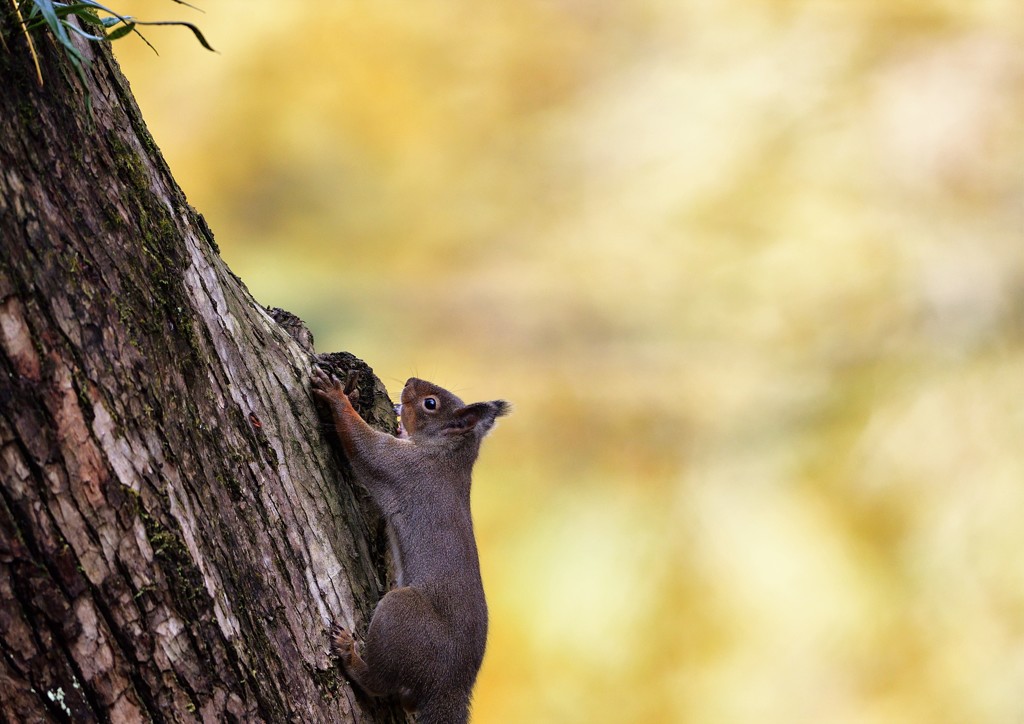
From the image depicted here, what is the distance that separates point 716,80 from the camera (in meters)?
7.55

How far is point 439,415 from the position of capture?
4379mm

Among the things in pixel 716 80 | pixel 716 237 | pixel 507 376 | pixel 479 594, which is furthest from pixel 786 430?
pixel 479 594

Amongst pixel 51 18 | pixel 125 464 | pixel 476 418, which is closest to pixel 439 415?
pixel 476 418

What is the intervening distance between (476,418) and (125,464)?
8.25 ft

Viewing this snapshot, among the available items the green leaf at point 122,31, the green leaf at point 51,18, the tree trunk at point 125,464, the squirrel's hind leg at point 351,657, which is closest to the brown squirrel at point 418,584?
the squirrel's hind leg at point 351,657

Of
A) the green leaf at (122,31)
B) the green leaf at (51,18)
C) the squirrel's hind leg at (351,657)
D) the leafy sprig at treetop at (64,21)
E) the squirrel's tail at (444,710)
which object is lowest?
the squirrel's hind leg at (351,657)

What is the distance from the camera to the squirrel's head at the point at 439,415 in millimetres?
4277

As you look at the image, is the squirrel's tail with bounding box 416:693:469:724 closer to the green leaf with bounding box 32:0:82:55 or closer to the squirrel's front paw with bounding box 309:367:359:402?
the squirrel's front paw with bounding box 309:367:359:402

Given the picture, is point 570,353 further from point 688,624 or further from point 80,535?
point 80,535

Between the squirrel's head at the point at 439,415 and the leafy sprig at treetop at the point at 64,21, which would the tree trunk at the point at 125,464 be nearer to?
the leafy sprig at treetop at the point at 64,21

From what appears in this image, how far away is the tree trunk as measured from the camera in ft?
5.90

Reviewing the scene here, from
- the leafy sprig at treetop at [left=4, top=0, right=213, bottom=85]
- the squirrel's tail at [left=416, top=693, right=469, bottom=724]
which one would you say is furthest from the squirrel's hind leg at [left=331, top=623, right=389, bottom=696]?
the leafy sprig at treetop at [left=4, top=0, right=213, bottom=85]

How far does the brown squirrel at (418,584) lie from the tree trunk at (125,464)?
0.26 metres

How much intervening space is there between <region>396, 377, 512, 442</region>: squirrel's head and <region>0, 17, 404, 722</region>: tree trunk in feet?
5.79
